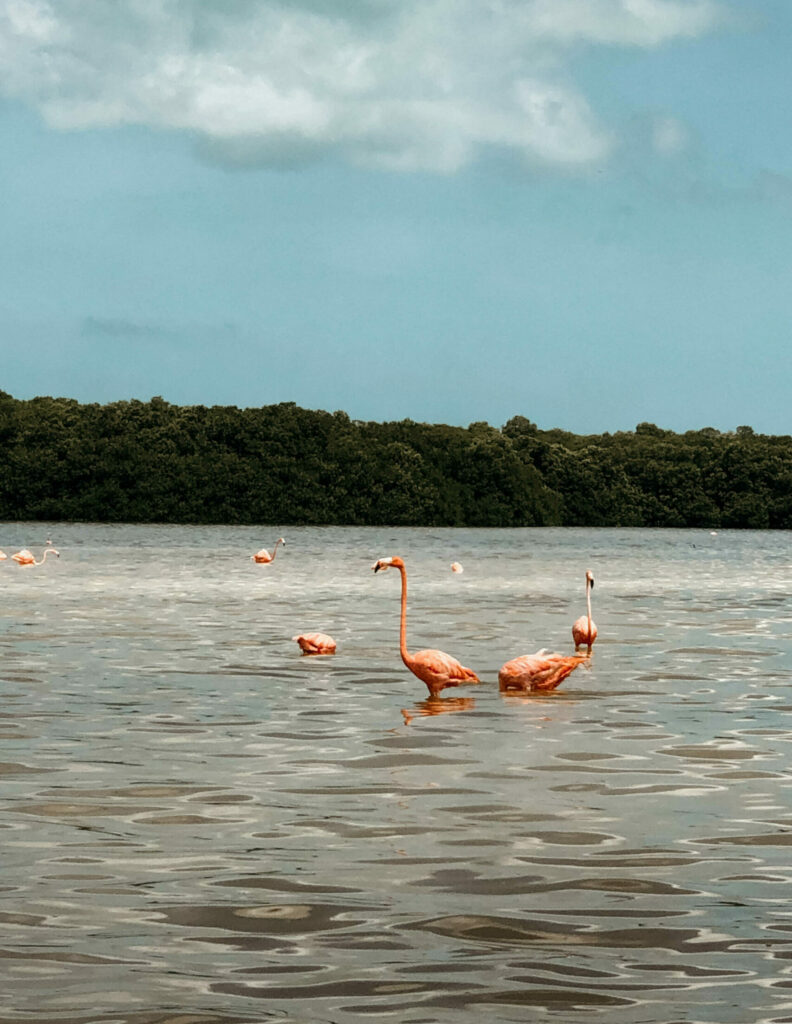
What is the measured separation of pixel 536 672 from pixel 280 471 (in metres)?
97.1

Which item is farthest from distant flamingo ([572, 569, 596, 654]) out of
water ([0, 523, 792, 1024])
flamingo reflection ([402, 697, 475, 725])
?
flamingo reflection ([402, 697, 475, 725])

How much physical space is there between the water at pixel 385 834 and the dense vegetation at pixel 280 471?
291ft

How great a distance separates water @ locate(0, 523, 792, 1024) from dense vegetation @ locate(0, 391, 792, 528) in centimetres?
8868

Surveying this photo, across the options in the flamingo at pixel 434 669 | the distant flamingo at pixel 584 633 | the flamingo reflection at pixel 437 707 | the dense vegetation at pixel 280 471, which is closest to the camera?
the flamingo reflection at pixel 437 707

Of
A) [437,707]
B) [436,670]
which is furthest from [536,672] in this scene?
[437,707]

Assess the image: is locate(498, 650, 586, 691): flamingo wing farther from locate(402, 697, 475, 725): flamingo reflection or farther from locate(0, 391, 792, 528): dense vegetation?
locate(0, 391, 792, 528): dense vegetation

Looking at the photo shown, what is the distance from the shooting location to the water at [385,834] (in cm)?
705

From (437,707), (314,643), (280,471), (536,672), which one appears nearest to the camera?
(437,707)

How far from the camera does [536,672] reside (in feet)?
56.8

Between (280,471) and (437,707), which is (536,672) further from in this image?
(280,471)

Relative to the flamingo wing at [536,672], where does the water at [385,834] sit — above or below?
below

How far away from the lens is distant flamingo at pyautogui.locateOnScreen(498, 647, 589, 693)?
17297mm

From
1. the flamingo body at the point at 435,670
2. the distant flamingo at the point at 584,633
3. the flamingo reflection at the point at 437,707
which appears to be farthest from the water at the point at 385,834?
the distant flamingo at the point at 584,633

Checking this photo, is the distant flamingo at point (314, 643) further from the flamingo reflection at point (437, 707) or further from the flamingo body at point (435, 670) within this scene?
the flamingo reflection at point (437, 707)
